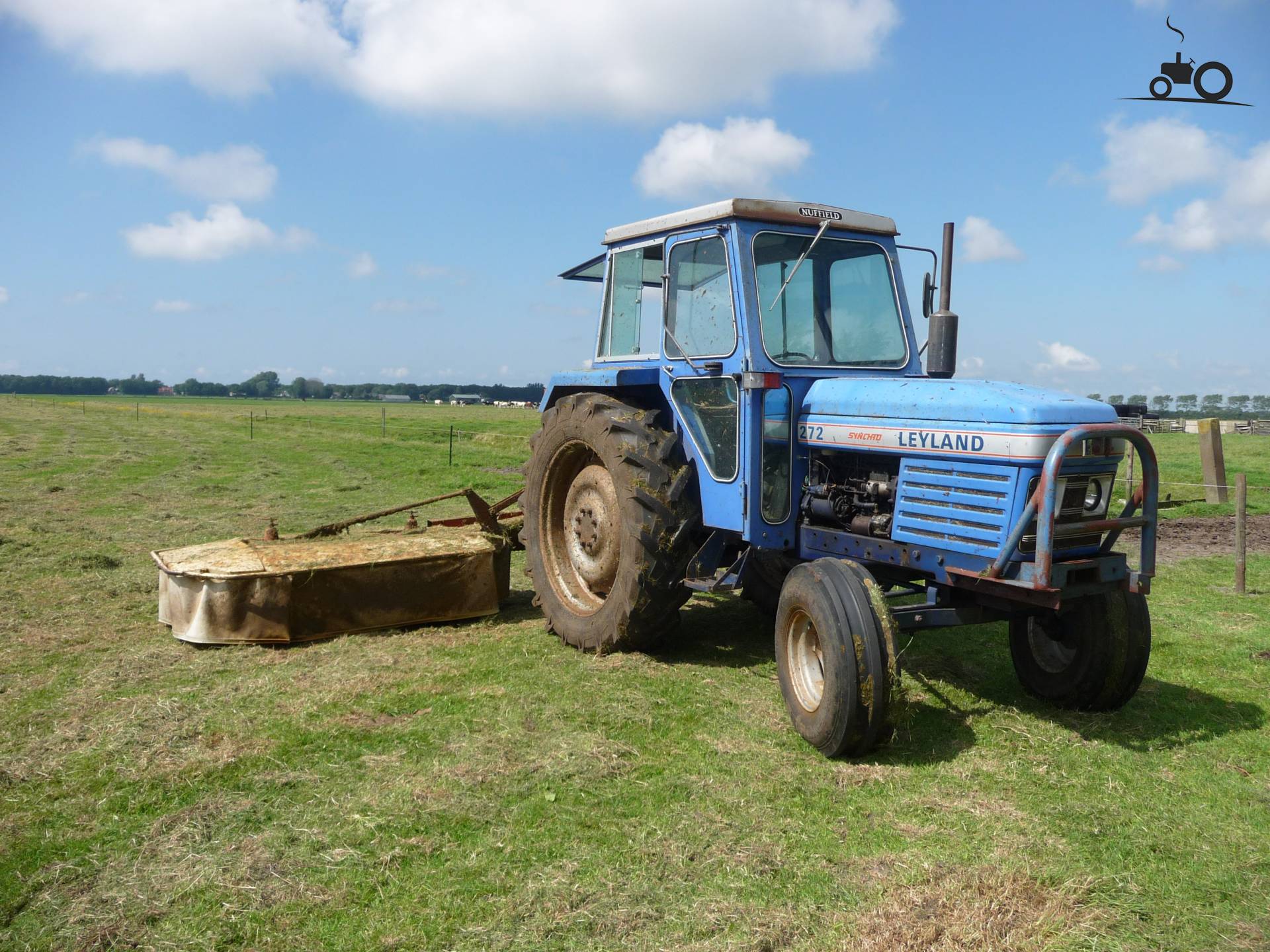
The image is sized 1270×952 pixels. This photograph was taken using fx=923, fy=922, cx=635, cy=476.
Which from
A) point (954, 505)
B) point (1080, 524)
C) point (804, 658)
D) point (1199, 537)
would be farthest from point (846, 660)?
point (1199, 537)

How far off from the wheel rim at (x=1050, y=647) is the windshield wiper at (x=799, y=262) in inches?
94.7

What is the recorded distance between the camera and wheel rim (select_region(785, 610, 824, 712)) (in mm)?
4805

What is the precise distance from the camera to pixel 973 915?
309 cm

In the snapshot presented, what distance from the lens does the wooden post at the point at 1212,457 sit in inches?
414

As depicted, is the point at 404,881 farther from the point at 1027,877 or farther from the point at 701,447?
the point at 701,447

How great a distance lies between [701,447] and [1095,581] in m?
2.34

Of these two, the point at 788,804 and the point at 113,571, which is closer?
the point at 788,804

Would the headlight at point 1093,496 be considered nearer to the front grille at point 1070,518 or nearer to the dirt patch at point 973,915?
the front grille at point 1070,518

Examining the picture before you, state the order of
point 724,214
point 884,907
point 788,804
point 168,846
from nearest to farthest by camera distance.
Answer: point 884,907
point 168,846
point 788,804
point 724,214

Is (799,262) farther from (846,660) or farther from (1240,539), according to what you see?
(1240,539)

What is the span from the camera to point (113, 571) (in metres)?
8.45

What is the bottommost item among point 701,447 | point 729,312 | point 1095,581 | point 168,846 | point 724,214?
point 168,846

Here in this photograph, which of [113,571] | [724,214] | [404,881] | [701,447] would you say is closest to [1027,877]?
[404,881]

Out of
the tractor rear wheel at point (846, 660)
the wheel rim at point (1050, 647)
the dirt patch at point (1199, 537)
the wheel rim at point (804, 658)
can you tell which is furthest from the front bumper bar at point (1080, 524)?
the dirt patch at point (1199, 537)
